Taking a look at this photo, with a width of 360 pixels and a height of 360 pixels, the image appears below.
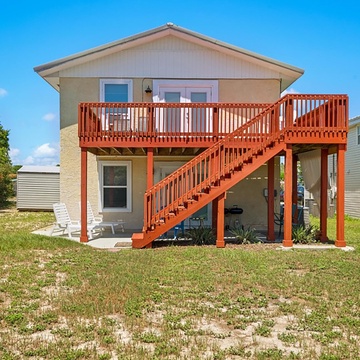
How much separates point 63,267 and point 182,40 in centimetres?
898

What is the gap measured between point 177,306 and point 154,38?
10.1 metres

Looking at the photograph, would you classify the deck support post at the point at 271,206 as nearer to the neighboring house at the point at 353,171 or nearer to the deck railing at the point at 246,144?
the deck railing at the point at 246,144

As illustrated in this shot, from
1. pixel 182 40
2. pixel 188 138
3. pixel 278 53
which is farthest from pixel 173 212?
A: pixel 278 53

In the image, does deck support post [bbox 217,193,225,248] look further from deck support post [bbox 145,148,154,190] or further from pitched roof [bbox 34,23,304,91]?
pitched roof [bbox 34,23,304,91]

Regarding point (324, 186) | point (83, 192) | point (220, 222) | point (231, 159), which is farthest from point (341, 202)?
point (83, 192)

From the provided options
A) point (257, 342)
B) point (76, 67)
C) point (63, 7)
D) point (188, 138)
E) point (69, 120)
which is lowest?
point (257, 342)

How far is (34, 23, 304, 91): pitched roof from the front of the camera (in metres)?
12.2

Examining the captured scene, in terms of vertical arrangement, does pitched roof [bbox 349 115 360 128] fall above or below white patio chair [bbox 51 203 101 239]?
above

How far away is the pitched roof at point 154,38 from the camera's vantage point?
12164 millimetres

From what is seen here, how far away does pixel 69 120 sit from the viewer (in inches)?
500

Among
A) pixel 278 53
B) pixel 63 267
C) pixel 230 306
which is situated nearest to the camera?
pixel 230 306

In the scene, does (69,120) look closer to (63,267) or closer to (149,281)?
(63,267)

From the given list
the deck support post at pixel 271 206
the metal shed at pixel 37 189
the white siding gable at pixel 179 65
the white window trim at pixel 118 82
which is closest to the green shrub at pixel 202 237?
the deck support post at pixel 271 206

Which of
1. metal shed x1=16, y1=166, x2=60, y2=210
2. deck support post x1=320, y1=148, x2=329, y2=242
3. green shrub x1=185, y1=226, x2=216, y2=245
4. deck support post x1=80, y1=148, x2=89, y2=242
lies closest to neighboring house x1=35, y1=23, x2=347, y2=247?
deck support post x1=320, y1=148, x2=329, y2=242
